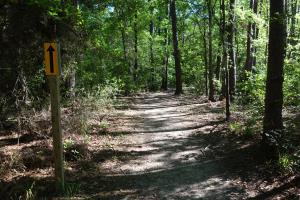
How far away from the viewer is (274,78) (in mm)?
7672

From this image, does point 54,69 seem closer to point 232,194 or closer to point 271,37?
point 232,194

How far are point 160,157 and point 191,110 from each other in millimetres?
7894

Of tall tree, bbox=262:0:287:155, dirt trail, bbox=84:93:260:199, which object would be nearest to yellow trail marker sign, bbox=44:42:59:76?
dirt trail, bbox=84:93:260:199

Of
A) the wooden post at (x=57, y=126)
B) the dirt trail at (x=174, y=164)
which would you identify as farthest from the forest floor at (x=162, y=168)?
the wooden post at (x=57, y=126)

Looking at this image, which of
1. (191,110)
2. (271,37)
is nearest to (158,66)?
(191,110)

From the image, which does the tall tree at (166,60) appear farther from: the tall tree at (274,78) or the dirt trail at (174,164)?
the tall tree at (274,78)

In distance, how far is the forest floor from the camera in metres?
6.48

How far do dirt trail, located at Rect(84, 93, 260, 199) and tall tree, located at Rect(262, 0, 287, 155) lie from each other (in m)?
0.91

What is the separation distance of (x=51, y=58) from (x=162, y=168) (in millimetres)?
3721

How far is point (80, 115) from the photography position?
10.7 metres

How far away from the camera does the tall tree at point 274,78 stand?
7.61 meters

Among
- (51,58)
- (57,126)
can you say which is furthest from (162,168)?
(51,58)

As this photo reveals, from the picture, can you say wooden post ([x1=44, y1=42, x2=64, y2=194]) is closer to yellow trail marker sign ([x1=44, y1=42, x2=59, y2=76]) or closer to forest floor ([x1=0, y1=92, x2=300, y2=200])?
yellow trail marker sign ([x1=44, y1=42, x2=59, y2=76])

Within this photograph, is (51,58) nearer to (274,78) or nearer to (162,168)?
(162,168)
